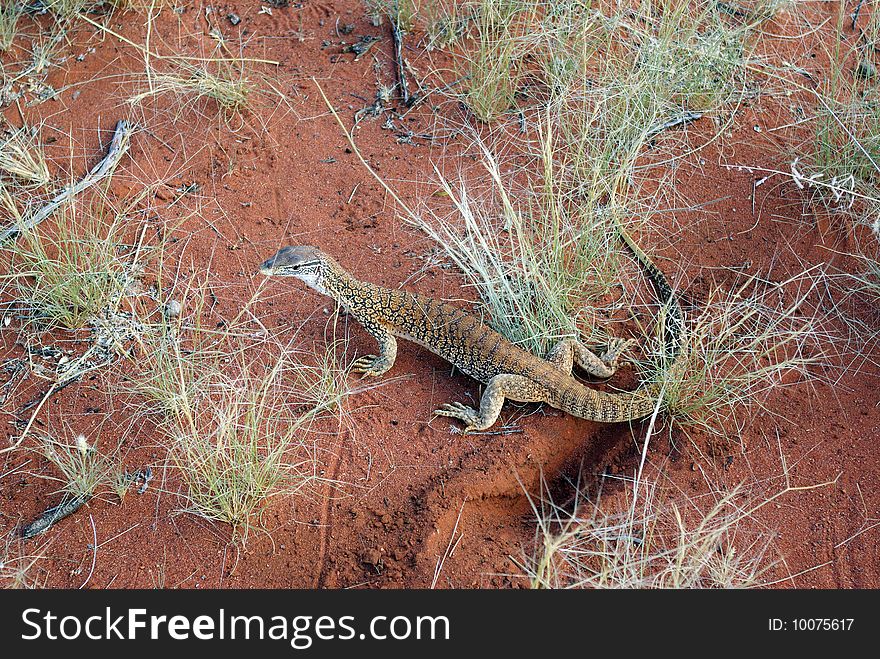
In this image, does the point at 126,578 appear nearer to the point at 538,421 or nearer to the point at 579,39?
the point at 538,421

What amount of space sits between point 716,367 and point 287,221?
2.85 metres

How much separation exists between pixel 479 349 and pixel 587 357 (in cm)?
65

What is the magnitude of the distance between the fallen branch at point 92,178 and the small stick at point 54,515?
171cm

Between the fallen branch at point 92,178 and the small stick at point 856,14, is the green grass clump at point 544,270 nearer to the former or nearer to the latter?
the fallen branch at point 92,178

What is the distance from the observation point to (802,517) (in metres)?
4.20

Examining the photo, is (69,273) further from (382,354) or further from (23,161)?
(382,354)

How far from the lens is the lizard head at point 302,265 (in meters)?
4.71

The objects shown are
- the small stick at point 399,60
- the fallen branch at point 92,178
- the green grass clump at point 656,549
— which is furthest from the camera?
the small stick at point 399,60

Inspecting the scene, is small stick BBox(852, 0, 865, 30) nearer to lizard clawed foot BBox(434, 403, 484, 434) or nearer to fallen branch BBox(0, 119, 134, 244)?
lizard clawed foot BBox(434, 403, 484, 434)

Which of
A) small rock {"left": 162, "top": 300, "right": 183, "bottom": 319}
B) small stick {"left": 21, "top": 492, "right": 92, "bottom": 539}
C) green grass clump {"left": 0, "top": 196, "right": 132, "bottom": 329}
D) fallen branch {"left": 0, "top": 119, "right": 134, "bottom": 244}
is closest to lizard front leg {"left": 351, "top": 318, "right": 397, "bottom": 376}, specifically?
small rock {"left": 162, "top": 300, "right": 183, "bottom": 319}

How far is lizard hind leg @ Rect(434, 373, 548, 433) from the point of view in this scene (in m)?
4.52

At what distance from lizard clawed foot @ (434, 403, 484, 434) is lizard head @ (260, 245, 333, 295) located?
0.99 meters

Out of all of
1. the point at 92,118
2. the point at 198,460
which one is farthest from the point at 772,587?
the point at 92,118

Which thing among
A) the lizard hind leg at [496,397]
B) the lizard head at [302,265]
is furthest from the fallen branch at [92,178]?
the lizard hind leg at [496,397]
